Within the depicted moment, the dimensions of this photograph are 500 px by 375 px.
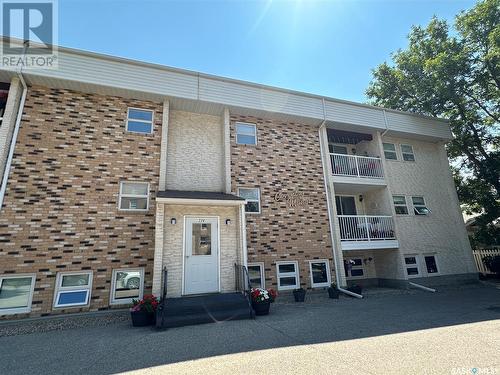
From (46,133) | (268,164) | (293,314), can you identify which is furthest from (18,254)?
(268,164)

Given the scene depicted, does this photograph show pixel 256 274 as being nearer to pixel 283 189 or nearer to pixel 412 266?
pixel 283 189

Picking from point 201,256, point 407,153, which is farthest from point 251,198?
point 407,153

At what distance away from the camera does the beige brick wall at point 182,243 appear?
8.49 metres

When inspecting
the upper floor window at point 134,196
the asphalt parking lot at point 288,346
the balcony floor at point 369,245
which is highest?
the upper floor window at point 134,196

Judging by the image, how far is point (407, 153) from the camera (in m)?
14.4

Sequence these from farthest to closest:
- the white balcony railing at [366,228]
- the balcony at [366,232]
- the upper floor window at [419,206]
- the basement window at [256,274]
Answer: the upper floor window at [419,206], the white balcony railing at [366,228], the balcony at [366,232], the basement window at [256,274]

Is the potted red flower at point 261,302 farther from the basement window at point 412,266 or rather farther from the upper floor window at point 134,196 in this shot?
the basement window at point 412,266

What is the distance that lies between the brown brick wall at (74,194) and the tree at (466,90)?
15490 mm

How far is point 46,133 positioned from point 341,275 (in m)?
12.2

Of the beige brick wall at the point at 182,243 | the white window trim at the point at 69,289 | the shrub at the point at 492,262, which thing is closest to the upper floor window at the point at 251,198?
the beige brick wall at the point at 182,243

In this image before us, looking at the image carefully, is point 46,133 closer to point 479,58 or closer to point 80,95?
point 80,95

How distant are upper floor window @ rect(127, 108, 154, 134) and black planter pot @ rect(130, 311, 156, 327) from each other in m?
6.33

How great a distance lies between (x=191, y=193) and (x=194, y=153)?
1.99 meters

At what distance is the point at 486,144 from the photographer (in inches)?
605
